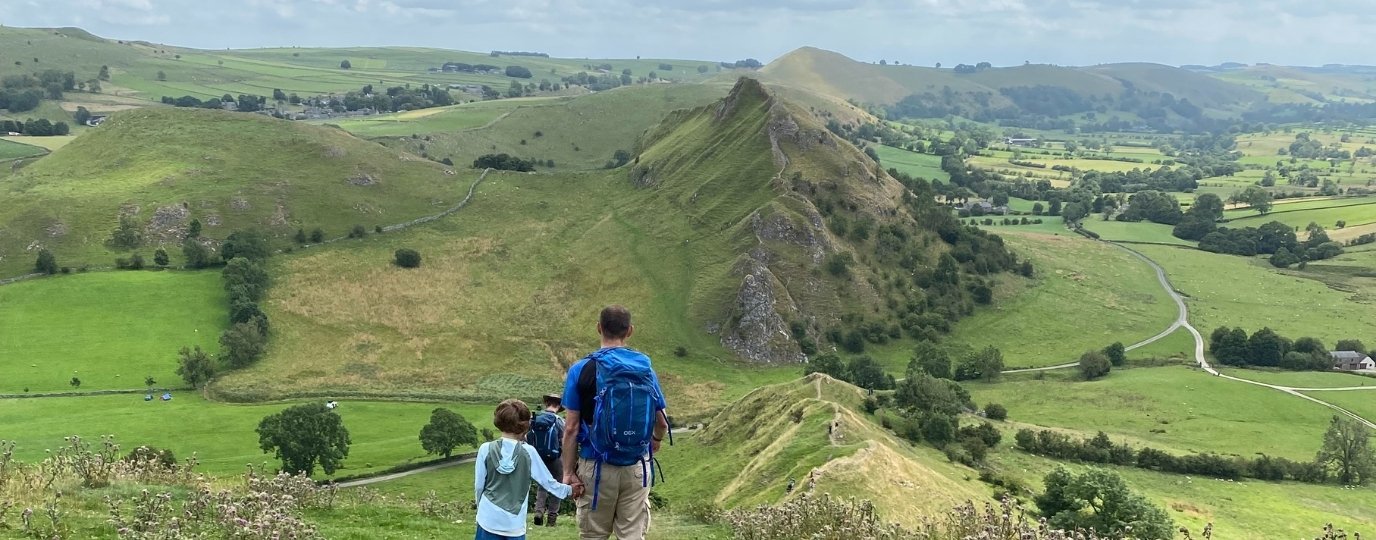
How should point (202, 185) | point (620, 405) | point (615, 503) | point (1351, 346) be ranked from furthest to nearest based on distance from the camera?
point (202, 185) < point (1351, 346) < point (615, 503) < point (620, 405)

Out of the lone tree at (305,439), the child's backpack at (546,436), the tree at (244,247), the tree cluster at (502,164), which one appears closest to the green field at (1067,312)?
the lone tree at (305,439)

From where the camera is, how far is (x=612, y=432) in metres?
11.9

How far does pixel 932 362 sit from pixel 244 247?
94770 millimetres

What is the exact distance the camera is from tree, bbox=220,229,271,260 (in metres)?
107

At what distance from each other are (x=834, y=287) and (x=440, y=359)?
5327 centimetres

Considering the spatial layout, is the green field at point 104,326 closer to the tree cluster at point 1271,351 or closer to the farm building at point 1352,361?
the tree cluster at point 1271,351

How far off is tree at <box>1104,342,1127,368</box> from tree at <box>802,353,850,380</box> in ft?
118

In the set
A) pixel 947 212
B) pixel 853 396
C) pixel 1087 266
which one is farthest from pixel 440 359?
pixel 1087 266

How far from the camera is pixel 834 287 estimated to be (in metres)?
107

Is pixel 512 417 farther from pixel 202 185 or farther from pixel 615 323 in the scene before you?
pixel 202 185

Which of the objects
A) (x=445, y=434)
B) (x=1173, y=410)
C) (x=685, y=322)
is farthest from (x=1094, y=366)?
(x=445, y=434)

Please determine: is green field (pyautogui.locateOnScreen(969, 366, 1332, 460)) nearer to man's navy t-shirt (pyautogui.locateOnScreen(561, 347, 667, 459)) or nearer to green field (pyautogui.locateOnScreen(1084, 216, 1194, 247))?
man's navy t-shirt (pyautogui.locateOnScreen(561, 347, 667, 459))

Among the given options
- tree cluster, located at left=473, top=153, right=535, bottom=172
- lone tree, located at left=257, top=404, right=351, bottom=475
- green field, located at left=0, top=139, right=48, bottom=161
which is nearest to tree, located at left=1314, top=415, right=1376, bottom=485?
lone tree, located at left=257, top=404, right=351, bottom=475

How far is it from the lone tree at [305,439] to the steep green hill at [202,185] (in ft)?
209
